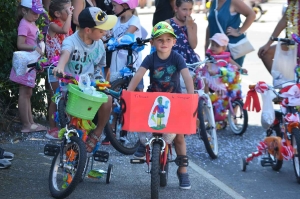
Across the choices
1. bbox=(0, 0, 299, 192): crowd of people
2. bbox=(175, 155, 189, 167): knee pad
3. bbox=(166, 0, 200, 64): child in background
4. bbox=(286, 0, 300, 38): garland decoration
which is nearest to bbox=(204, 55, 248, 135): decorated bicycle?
bbox=(0, 0, 299, 192): crowd of people

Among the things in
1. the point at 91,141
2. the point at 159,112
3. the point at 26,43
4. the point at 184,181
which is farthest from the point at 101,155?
the point at 26,43

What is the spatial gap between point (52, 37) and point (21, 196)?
2894 millimetres

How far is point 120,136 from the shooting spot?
8.70m

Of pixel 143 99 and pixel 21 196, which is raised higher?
pixel 143 99

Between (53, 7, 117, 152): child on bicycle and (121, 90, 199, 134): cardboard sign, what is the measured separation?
268 mm

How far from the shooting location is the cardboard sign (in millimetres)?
6609

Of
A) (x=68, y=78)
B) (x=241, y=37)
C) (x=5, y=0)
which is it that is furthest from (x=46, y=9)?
(x=68, y=78)

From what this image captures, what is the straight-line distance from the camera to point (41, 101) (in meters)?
Answer: 9.64

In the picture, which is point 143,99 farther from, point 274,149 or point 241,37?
point 241,37

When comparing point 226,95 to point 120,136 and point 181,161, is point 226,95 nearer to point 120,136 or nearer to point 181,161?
point 120,136

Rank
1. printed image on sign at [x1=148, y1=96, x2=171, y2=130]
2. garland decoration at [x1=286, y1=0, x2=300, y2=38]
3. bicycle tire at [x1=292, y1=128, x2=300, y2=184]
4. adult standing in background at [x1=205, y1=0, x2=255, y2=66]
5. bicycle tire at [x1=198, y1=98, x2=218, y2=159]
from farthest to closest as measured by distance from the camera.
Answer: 1. adult standing in background at [x1=205, y1=0, x2=255, y2=66]
2. bicycle tire at [x1=198, y1=98, x2=218, y2=159]
3. garland decoration at [x1=286, y1=0, x2=300, y2=38]
4. bicycle tire at [x1=292, y1=128, x2=300, y2=184]
5. printed image on sign at [x1=148, y1=96, x2=171, y2=130]

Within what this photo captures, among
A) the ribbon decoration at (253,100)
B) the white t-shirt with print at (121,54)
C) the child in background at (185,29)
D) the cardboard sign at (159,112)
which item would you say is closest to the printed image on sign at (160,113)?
the cardboard sign at (159,112)

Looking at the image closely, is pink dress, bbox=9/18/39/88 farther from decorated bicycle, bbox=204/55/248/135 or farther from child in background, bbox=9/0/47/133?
decorated bicycle, bbox=204/55/248/135

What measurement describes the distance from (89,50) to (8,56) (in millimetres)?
2409
